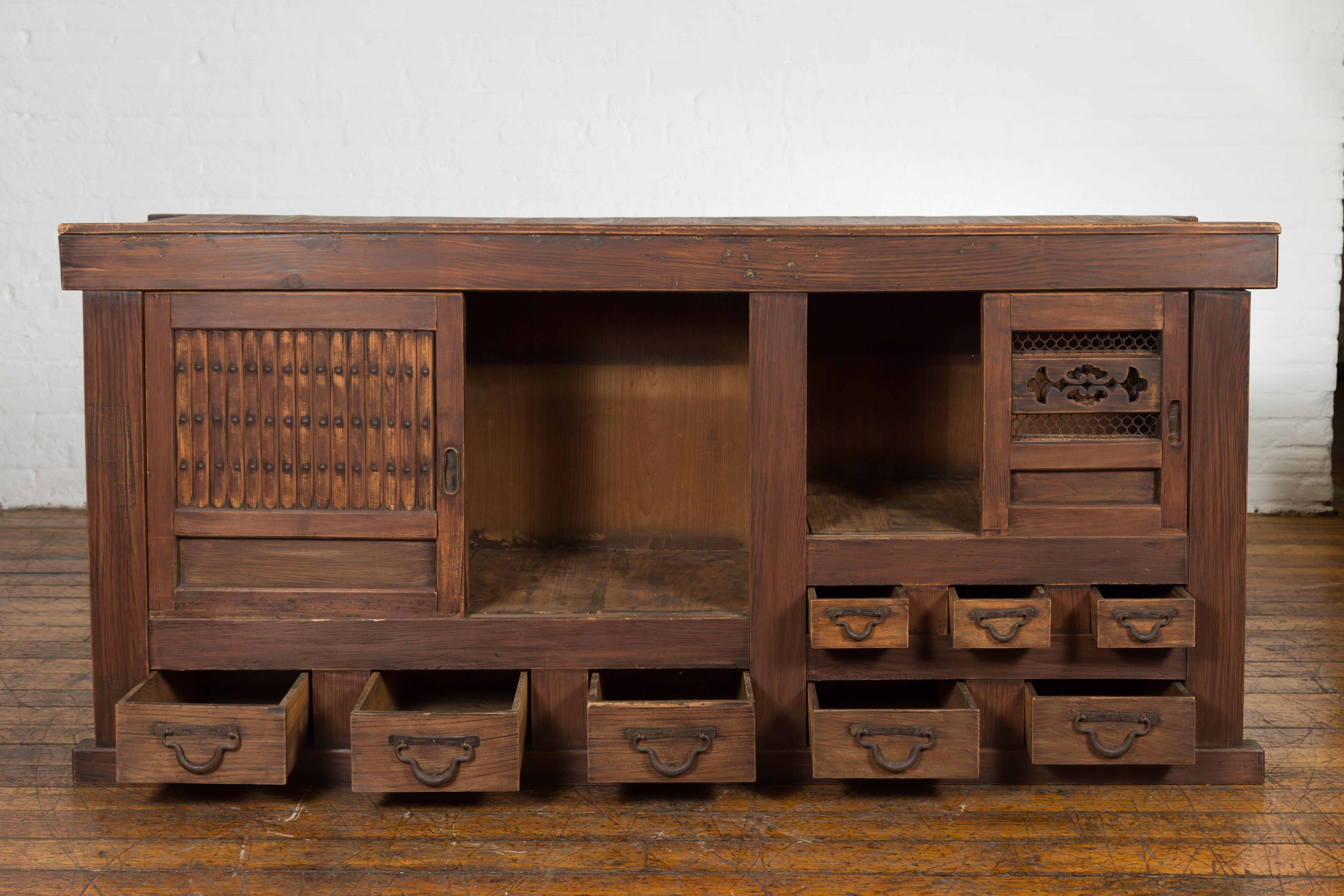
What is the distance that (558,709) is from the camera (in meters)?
1.99

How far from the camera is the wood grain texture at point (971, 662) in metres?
1.97

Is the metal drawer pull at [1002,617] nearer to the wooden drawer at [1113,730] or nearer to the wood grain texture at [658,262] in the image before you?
the wooden drawer at [1113,730]

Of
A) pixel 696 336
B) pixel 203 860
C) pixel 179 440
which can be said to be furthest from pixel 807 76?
pixel 203 860

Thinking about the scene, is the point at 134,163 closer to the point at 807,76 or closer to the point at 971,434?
the point at 807,76

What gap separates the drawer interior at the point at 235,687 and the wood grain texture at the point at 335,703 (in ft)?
0.33

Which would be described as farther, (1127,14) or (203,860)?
(1127,14)

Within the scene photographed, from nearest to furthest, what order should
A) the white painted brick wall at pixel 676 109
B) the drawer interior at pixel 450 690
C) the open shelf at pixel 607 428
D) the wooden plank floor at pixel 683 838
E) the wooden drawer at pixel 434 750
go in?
the wooden plank floor at pixel 683 838 → the wooden drawer at pixel 434 750 → the drawer interior at pixel 450 690 → the open shelf at pixel 607 428 → the white painted brick wall at pixel 676 109

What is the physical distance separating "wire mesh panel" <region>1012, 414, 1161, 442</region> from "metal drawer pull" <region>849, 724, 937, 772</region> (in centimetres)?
54

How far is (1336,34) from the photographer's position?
393 cm

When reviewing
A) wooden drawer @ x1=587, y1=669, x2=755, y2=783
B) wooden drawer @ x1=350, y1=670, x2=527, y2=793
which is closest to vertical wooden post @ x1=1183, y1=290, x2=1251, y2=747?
wooden drawer @ x1=587, y1=669, x2=755, y2=783

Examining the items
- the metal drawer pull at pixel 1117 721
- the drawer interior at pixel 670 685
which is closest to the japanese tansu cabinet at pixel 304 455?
the drawer interior at pixel 670 685

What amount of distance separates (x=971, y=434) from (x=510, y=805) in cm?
135

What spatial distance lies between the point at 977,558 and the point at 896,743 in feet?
1.19

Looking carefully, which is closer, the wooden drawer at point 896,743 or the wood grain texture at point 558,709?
the wooden drawer at point 896,743
